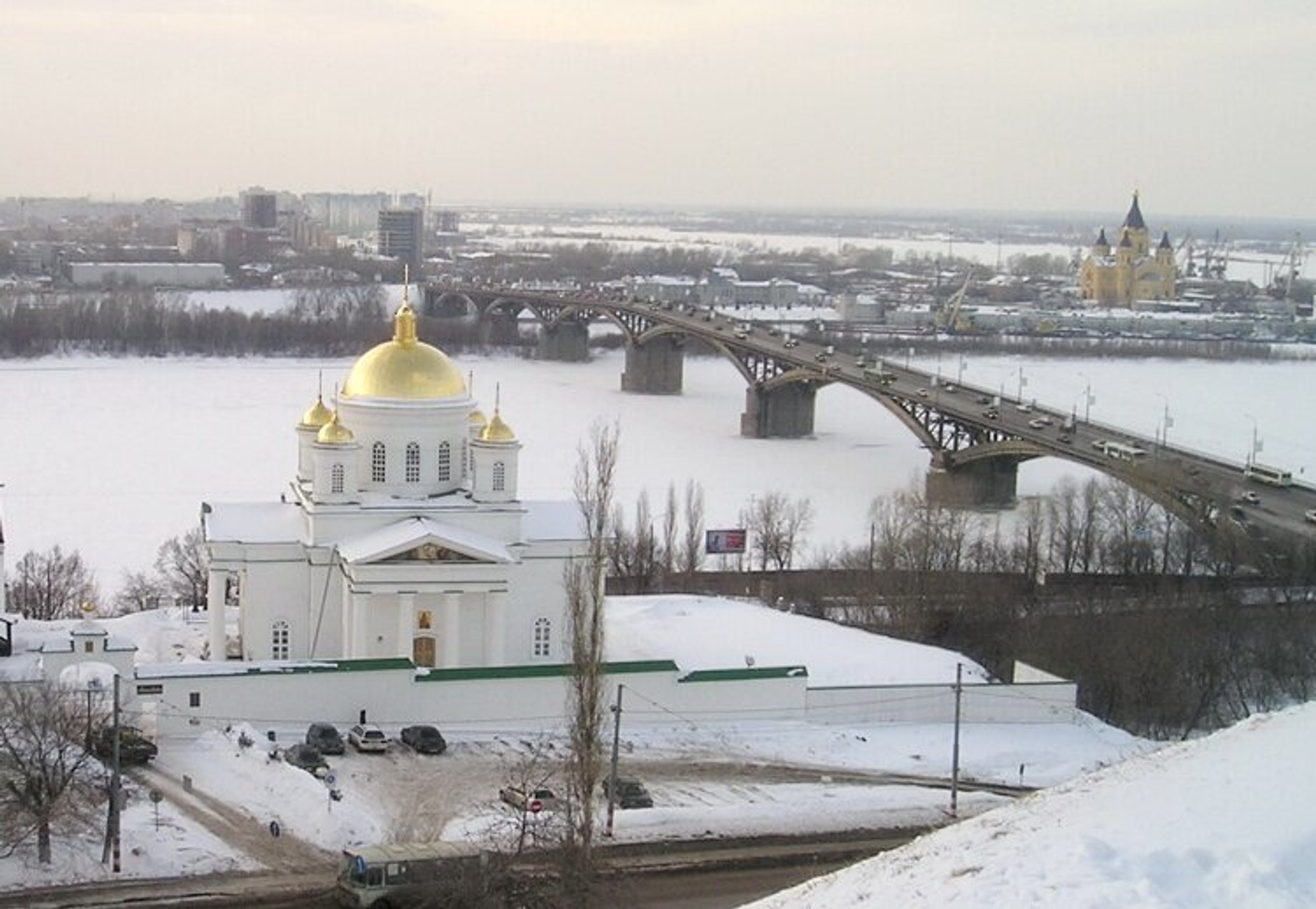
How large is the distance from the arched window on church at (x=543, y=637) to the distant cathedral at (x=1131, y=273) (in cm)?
8972

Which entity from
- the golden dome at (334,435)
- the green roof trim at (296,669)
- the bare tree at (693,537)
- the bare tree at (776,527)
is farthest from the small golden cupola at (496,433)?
the bare tree at (776,527)

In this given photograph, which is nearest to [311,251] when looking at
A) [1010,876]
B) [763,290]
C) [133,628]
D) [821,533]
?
[763,290]

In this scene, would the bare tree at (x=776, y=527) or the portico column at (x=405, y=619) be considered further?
the bare tree at (x=776, y=527)

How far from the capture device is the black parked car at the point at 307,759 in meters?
18.1

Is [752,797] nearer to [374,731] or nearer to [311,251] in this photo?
[374,731]

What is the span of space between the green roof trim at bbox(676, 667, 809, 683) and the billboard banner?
923cm

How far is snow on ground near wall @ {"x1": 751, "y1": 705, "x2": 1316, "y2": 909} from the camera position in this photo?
9773 millimetres

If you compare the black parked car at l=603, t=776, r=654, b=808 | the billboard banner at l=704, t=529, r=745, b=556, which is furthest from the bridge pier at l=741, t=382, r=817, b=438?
the black parked car at l=603, t=776, r=654, b=808

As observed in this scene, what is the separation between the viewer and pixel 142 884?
49.8ft

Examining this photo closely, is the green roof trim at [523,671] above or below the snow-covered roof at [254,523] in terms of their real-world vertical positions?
below

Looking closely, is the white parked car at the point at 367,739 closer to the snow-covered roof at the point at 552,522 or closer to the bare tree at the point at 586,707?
the bare tree at the point at 586,707

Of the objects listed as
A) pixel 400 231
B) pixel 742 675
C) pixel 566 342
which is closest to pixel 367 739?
pixel 742 675

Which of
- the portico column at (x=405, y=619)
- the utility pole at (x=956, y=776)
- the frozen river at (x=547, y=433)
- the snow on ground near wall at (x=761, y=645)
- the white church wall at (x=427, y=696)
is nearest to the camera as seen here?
the utility pole at (x=956, y=776)

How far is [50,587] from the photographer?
1024 inches
